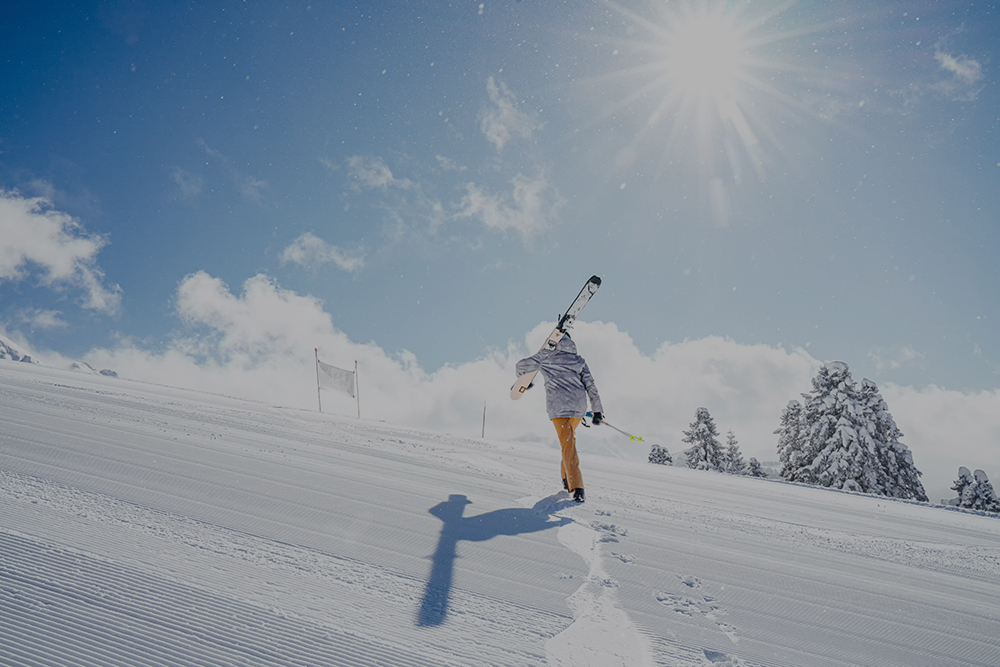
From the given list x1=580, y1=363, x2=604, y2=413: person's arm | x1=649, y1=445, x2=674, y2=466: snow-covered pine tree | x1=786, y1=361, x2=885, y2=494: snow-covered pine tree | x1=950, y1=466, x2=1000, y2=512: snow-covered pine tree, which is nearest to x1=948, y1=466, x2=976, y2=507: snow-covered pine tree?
x1=950, y1=466, x2=1000, y2=512: snow-covered pine tree

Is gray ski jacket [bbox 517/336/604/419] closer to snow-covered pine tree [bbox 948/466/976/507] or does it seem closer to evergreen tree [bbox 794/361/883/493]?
evergreen tree [bbox 794/361/883/493]

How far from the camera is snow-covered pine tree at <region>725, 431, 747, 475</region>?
2858cm

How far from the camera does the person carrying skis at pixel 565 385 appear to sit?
5.72 m

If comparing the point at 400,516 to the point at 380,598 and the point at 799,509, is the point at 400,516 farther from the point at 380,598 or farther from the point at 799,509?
the point at 799,509

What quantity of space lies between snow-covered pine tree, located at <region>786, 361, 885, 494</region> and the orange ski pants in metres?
21.3

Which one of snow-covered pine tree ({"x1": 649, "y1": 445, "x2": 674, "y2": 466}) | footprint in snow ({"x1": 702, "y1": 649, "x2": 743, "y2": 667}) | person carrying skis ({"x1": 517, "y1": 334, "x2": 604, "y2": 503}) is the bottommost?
footprint in snow ({"x1": 702, "y1": 649, "x2": 743, "y2": 667})

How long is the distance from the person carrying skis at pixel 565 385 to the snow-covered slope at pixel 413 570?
914mm

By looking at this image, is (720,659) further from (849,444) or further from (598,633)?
(849,444)

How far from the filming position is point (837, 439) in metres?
22.2

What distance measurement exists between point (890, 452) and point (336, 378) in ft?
84.4

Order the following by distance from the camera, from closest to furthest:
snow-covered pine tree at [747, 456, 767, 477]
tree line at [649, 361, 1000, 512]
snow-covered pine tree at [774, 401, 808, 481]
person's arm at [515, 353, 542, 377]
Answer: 1. person's arm at [515, 353, 542, 377]
2. tree line at [649, 361, 1000, 512]
3. snow-covered pine tree at [774, 401, 808, 481]
4. snow-covered pine tree at [747, 456, 767, 477]

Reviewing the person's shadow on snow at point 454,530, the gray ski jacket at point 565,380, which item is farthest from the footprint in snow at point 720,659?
the gray ski jacket at point 565,380

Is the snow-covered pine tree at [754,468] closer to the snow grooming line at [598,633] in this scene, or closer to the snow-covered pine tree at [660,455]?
the snow-covered pine tree at [660,455]

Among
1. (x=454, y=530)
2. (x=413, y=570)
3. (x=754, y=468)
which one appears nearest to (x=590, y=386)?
(x=454, y=530)
